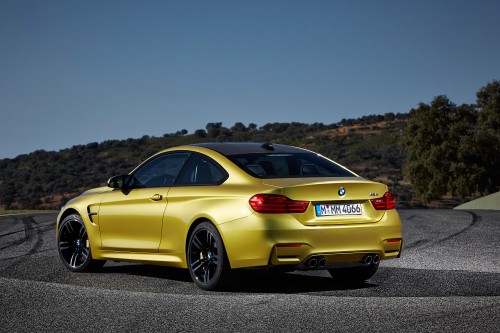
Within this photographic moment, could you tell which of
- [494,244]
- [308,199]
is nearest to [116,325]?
[308,199]

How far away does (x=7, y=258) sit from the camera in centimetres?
1250

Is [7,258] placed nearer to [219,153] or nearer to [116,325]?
[219,153]

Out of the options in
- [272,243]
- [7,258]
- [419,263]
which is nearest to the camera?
[272,243]

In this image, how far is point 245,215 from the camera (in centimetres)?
820

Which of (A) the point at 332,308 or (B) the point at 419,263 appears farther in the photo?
(B) the point at 419,263

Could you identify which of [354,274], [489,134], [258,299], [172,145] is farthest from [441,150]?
[258,299]

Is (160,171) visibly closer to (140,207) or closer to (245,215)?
(140,207)

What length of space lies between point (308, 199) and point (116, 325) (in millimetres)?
2447

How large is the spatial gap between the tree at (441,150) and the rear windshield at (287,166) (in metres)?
56.5

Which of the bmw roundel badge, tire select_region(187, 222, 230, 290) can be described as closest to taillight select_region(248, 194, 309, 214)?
the bmw roundel badge

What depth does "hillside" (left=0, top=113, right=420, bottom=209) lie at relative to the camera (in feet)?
283

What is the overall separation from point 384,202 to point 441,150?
58184 mm

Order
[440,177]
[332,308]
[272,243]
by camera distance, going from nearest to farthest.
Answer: [332,308] → [272,243] → [440,177]

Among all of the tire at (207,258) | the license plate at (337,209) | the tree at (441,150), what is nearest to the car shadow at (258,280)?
the tire at (207,258)
